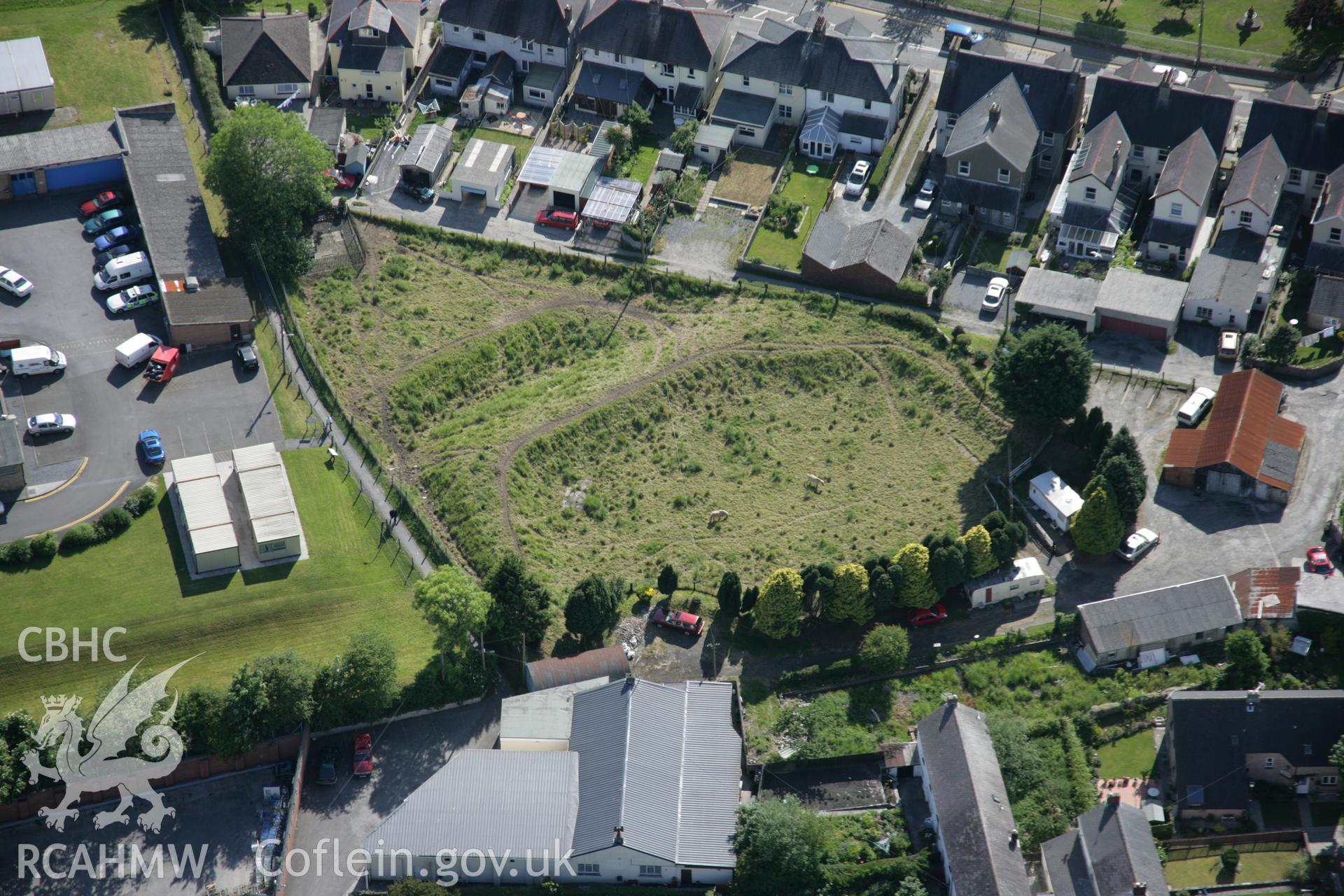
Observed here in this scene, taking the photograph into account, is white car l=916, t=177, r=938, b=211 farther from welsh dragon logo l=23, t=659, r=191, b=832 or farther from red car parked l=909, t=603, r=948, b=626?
welsh dragon logo l=23, t=659, r=191, b=832

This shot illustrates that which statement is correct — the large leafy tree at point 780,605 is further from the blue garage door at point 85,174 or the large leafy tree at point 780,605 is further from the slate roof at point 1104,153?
the blue garage door at point 85,174

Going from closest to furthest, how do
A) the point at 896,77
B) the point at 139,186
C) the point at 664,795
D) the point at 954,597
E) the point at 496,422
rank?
the point at 664,795
the point at 954,597
the point at 496,422
the point at 139,186
the point at 896,77

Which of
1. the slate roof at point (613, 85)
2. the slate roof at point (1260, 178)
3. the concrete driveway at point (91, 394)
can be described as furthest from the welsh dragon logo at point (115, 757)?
the slate roof at point (1260, 178)

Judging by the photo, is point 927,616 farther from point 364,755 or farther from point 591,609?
point 364,755

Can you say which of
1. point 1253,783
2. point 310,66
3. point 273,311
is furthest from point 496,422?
point 1253,783

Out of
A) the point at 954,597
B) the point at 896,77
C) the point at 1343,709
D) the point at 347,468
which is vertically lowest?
the point at 347,468

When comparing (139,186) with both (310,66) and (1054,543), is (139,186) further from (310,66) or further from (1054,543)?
(1054,543)

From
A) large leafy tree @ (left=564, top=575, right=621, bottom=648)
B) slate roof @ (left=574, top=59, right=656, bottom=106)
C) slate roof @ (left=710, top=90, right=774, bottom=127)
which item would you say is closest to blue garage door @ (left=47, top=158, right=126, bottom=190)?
slate roof @ (left=574, top=59, right=656, bottom=106)
